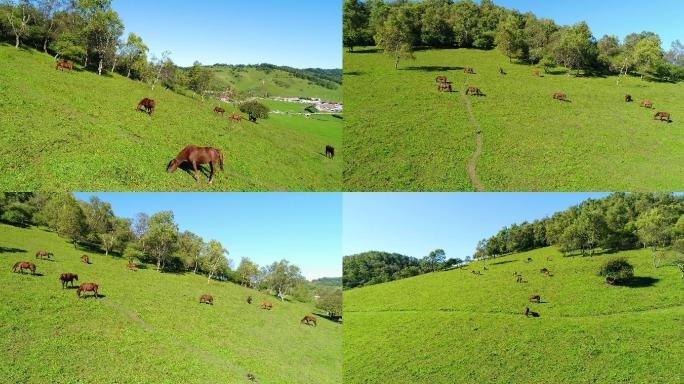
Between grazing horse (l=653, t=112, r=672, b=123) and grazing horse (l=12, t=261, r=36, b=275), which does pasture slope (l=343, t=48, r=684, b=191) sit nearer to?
grazing horse (l=653, t=112, r=672, b=123)

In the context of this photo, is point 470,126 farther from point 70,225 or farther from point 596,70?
point 70,225

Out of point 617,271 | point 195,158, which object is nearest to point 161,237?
point 195,158

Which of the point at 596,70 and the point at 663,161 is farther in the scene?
the point at 596,70

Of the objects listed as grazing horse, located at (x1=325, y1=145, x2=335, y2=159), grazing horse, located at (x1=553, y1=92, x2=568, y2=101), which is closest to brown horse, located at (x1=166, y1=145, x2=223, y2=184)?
grazing horse, located at (x1=325, y1=145, x2=335, y2=159)

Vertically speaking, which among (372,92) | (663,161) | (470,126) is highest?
(372,92)

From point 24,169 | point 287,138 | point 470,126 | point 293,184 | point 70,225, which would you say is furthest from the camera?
point 287,138

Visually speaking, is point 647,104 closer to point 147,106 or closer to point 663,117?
point 663,117

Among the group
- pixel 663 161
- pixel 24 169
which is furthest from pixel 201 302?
pixel 663 161
